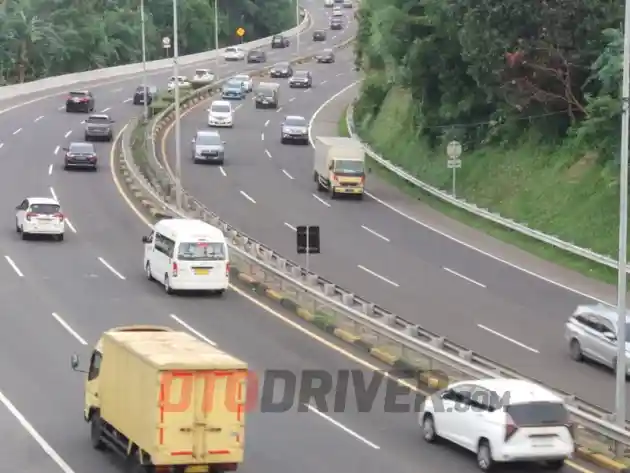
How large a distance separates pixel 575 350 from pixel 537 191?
2074 cm

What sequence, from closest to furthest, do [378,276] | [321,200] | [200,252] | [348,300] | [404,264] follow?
[348,300] < [200,252] < [378,276] < [404,264] < [321,200]

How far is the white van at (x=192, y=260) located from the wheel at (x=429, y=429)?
14158mm

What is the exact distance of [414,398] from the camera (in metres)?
28.0

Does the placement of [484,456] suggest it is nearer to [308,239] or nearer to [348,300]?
[348,300]

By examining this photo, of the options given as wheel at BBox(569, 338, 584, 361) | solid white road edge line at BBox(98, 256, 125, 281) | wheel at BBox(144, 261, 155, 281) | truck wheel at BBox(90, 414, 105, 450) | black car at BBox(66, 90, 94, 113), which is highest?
truck wheel at BBox(90, 414, 105, 450)

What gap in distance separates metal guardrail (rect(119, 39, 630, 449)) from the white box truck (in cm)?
708

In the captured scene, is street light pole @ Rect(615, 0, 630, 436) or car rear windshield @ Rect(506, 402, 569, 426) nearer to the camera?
car rear windshield @ Rect(506, 402, 569, 426)

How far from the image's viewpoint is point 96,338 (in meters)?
32.2

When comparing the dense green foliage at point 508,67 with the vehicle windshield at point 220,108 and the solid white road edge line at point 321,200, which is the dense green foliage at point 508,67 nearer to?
the solid white road edge line at point 321,200

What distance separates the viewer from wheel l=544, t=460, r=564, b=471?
22.6 m

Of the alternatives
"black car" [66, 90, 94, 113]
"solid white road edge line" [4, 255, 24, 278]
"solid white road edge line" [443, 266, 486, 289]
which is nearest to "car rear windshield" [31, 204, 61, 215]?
"solid white road edge line" [4, 255, 24, 278]

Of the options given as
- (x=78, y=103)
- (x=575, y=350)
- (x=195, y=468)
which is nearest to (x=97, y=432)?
(x=195, y=468)

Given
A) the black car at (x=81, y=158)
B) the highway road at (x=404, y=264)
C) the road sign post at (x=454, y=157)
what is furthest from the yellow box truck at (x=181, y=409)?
the black car at (x=81, y=158)

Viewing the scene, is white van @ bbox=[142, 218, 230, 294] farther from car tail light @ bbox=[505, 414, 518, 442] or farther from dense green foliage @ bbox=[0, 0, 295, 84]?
dense green foliage @ bbox=[0, 0, 295, 84]
